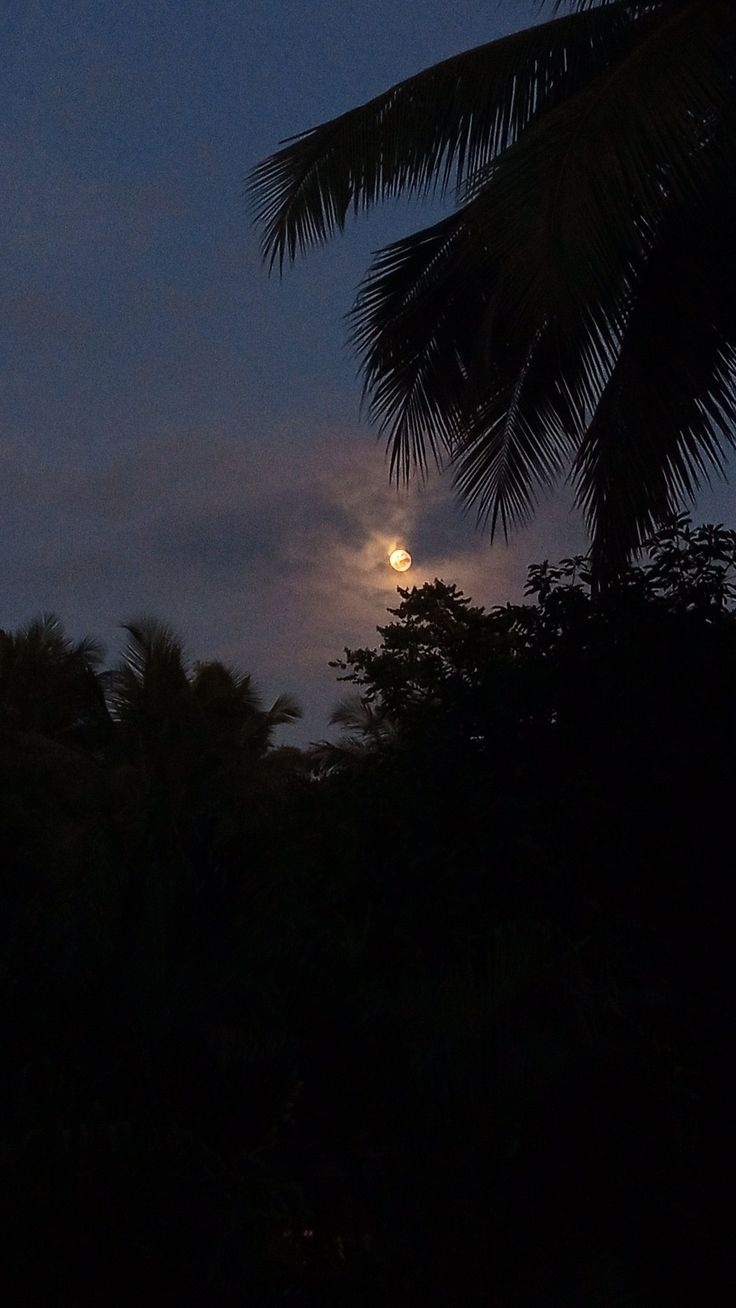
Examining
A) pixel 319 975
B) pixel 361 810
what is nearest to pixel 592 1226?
pixel 319 975

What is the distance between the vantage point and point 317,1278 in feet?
11.6

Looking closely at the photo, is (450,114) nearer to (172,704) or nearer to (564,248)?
(564,248)

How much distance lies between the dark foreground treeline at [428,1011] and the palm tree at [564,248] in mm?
1467

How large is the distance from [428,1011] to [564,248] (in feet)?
13.4

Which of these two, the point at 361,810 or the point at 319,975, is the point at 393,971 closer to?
the point at 319,975

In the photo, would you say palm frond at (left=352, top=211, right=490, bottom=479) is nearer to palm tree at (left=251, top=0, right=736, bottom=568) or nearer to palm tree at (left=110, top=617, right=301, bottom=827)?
palm tree at (left=251, top=0, right=736, bottom=568)

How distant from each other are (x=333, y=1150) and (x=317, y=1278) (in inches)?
12.9

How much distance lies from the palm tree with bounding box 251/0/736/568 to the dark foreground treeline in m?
1.47

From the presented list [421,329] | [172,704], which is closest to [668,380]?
[421,329]

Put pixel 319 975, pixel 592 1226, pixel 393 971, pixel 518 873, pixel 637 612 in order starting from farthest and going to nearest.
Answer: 1. pixel 637 612
2. pixel 518 873
3. pixel 393 971
4. pixel 592 1226
5. pixel 319 975

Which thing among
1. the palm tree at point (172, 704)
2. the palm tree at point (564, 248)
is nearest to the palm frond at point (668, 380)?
the palm tree at point (564, 248)

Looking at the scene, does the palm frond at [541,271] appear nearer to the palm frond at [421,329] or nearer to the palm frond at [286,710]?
the palm frond at [421,329]

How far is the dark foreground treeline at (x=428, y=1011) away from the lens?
10.9ft

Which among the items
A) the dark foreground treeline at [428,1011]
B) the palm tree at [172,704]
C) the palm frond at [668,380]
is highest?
the palm tree at [172,704]
